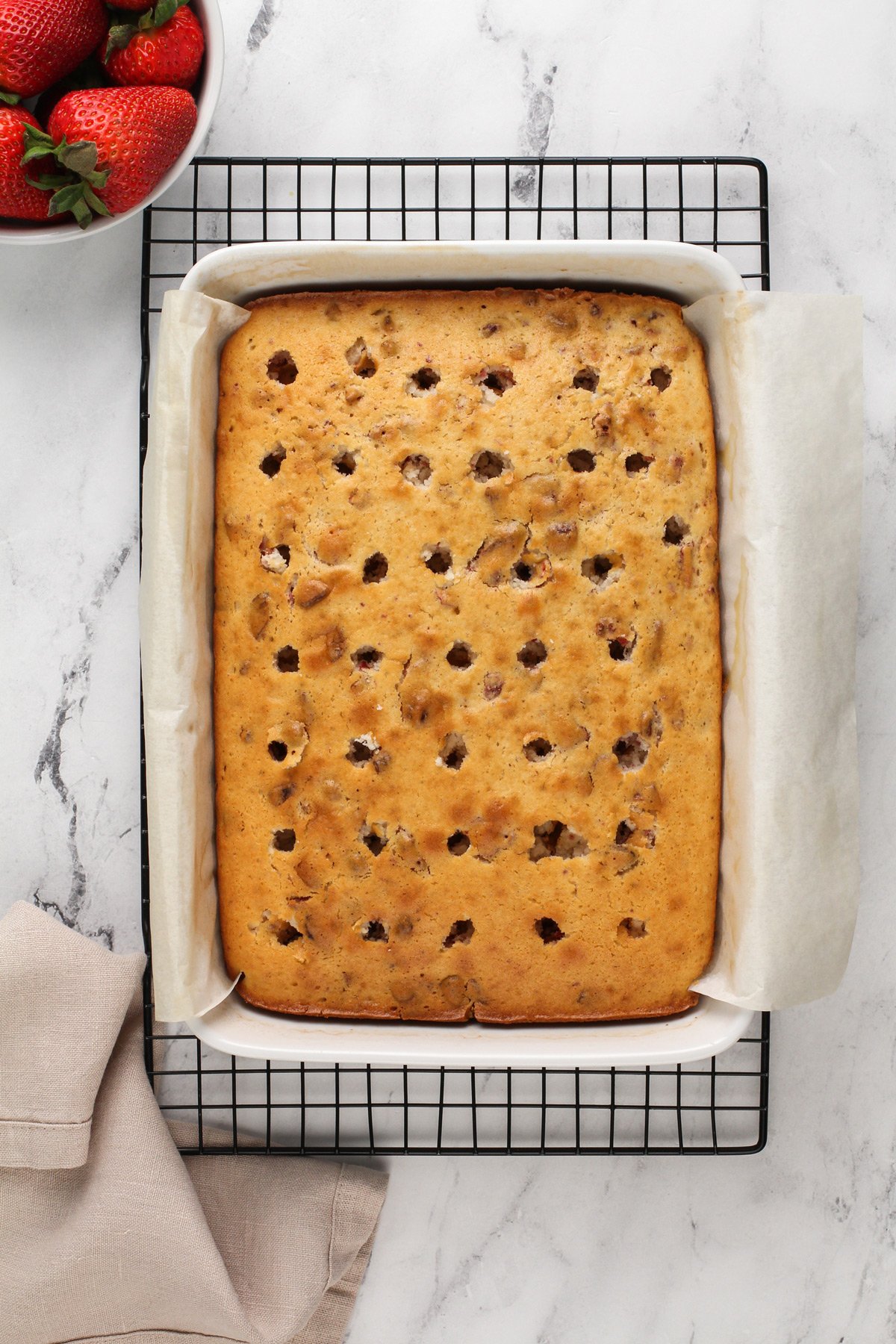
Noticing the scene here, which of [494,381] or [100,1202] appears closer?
[494,381]

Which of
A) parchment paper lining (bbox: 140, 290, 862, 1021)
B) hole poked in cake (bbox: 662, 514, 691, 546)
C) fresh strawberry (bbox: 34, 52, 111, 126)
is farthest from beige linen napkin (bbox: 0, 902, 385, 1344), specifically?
fresh strawberry (bbox: 34, 52, 111, 126)

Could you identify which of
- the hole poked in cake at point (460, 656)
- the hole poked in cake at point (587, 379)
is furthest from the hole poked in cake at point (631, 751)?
the hole poked in cake at point (587, 379)

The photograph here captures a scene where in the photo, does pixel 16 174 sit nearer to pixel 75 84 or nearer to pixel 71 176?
pixel 71 176

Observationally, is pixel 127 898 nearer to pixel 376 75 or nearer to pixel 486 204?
pixel 486 204

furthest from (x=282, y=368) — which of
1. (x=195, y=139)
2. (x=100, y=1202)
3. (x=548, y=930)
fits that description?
(x=100, y=1202)

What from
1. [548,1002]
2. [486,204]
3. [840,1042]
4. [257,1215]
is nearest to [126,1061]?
[257,1215]

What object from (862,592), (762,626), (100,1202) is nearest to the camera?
(762,626)

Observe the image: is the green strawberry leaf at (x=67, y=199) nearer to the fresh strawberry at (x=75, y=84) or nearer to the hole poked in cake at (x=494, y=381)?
the fresh strawberry at (x=75, y=84)
